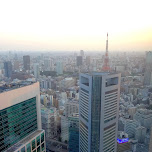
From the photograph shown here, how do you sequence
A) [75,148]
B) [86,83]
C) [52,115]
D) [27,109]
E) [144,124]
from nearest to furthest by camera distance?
[27,109] → [86,83] → [75,148] → [144,124] → [52,115]

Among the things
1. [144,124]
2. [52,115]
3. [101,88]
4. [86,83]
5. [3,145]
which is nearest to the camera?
[3,145]

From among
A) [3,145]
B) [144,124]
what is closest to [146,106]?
[144,124]

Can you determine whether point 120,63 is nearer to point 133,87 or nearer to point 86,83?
point 133,87

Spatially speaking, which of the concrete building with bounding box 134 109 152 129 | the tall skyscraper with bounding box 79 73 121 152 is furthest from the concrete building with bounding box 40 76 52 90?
the tall skyscraper with bounding box 79 73 121 152

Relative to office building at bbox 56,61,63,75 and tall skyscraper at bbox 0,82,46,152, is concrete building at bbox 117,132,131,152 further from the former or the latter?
office building at bbox 56,61,63,75

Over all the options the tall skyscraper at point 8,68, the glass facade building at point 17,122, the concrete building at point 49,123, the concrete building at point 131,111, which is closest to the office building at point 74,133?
the concrete building at point 49,123

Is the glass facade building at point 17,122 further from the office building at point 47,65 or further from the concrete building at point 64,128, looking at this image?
the office building at point 47,65

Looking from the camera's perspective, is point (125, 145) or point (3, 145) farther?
point (125, 145)

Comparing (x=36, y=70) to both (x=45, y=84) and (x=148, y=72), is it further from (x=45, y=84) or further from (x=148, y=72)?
(x=148, y=72)
